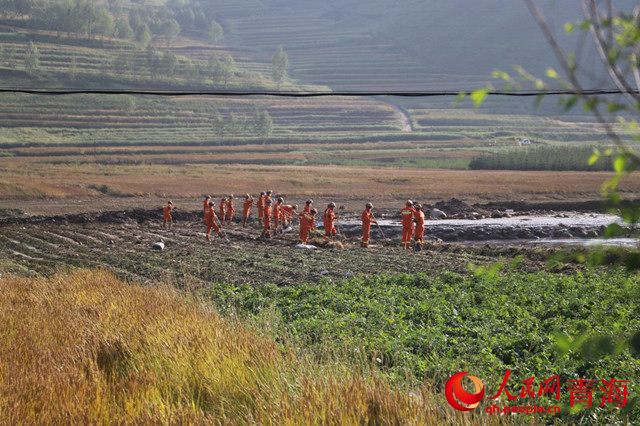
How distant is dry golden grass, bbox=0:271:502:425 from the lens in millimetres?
5262

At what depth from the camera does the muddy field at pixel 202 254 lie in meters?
17.6

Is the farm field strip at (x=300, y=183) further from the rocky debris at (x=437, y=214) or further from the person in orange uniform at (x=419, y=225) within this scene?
the person in orange uniform at (x=419, y=225)

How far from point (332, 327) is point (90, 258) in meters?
13.7

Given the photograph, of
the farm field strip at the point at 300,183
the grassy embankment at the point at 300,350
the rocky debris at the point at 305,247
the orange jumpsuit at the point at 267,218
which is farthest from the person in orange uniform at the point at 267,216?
the farm field strip at the point at 300,183

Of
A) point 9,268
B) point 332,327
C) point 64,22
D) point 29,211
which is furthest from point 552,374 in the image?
point 64,22

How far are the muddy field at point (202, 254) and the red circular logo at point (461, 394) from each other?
19.3ft

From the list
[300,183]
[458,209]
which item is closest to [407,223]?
[458,209]

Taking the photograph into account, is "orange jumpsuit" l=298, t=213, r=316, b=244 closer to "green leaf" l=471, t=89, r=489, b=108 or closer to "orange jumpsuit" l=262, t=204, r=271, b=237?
"orange jumpsuit" l=262, t=204, r=271, b=237

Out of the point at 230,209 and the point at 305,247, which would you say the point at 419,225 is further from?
the point at 230,209

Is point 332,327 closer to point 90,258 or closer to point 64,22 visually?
point 90,258

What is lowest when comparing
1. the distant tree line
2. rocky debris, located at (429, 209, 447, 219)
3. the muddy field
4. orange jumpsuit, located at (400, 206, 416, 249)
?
the muddy field

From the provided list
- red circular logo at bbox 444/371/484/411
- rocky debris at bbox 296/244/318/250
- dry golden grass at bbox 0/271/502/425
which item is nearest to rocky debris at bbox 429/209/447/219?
rocky debris at bbox 296/244/318/250

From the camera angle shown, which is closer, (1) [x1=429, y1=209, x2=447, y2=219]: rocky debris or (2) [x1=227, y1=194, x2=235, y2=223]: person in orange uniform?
(2) [x1=227, y1=194, x2=235, y2=223]: person in orange uniform

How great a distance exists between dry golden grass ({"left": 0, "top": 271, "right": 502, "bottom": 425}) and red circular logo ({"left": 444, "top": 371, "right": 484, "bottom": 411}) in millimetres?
127
